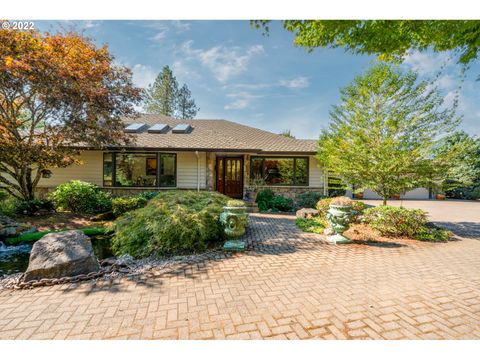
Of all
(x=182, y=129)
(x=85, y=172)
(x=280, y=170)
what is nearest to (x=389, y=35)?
(x=280, y=170)

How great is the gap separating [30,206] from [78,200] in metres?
1.47

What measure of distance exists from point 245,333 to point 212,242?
3319 mm

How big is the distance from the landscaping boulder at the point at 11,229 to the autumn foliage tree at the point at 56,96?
2424 mm

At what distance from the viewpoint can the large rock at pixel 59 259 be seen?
351 centimetres

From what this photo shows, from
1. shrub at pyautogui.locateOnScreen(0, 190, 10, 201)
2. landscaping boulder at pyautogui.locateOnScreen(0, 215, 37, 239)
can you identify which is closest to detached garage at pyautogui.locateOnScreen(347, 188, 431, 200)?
landscaping boulder at pyautogui.locateOnScreen(0, 215, 37, 239)

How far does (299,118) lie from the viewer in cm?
1006

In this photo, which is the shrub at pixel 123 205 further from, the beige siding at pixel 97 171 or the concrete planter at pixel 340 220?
the concrete planter at pixel 340 220

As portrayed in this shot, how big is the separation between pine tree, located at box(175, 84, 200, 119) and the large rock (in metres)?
29.0

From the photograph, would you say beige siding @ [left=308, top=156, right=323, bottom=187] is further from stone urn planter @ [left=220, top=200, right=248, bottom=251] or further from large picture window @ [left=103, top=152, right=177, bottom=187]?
stone urn planter @ [left=220, top=200, right=248, bottom=251]

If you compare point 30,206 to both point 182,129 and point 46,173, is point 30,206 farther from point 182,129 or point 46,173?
point 182,129

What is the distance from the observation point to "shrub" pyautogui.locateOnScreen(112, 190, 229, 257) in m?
4.73

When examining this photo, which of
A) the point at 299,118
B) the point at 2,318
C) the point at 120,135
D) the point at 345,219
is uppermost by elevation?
the point at 299,118
